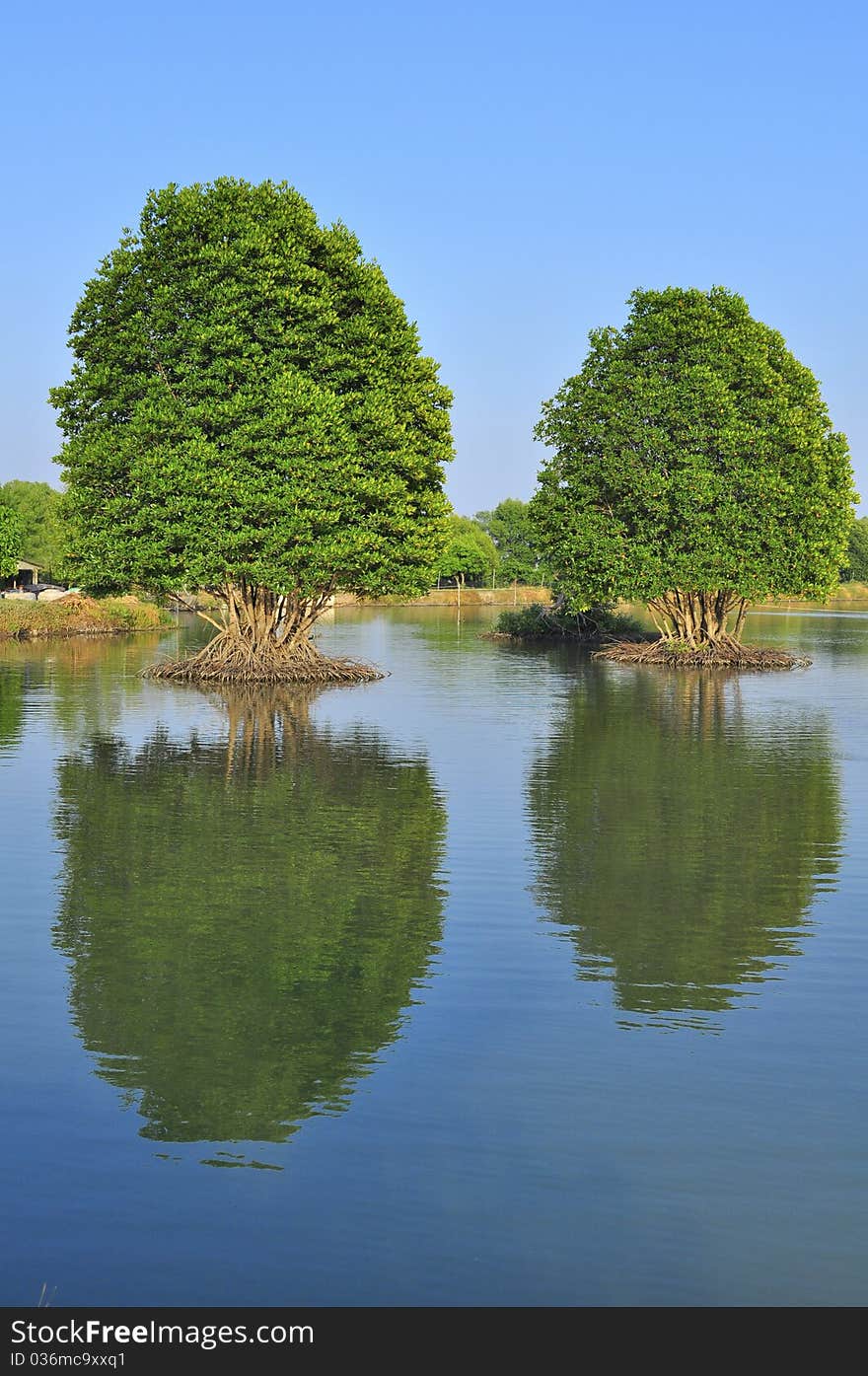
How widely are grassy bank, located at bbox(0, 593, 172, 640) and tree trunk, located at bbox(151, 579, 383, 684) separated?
116 feet

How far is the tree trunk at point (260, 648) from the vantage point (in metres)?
51.2

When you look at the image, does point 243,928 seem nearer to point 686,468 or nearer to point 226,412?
point 226,412

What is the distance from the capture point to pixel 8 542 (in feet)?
318

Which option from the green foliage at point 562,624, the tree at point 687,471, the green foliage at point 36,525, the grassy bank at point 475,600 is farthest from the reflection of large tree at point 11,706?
the grassy bank at point 475,600

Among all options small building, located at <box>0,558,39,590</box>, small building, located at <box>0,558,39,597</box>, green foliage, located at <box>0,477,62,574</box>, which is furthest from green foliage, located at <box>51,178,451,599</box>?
green foliage, located at <box>0,477,62,574</box>

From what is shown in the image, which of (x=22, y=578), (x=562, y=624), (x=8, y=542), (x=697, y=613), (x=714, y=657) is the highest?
(x=8, y=542)

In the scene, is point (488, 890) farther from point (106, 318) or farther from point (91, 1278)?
point (106, 318)

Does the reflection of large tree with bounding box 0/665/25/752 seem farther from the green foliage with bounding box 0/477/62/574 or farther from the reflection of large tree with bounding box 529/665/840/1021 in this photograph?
the green foliage with bounding box 0/477/62/574

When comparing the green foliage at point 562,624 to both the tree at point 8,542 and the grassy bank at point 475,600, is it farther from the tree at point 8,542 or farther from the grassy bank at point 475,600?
the grassy bank at point 475,600

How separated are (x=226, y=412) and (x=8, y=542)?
57.1 m

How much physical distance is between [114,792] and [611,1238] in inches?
740

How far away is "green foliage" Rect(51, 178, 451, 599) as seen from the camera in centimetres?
4497

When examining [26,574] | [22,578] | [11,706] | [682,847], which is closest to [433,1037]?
[682,847]

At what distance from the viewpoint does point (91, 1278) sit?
800 centimetres
